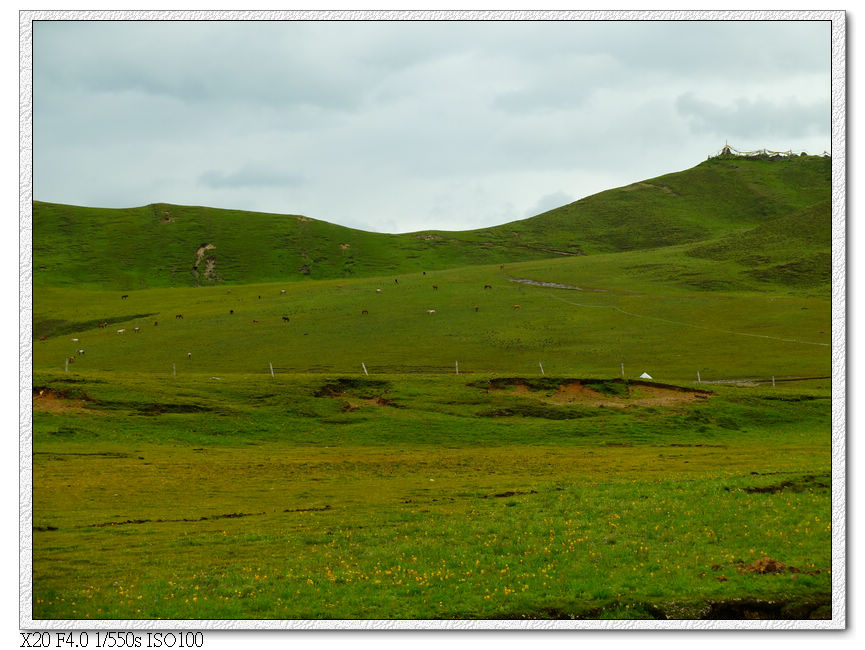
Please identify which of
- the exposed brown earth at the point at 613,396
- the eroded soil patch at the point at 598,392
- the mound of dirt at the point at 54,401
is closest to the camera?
the mound of dirt at the point at 54,401

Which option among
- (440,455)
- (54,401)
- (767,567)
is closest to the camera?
(767,567)

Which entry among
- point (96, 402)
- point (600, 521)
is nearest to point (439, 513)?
point (600, 521)

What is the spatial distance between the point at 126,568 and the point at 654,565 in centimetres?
1319

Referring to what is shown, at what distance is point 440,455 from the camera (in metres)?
40.1

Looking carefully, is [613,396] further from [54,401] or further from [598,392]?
[54,401]

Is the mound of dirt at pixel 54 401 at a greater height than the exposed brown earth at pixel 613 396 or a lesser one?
greater

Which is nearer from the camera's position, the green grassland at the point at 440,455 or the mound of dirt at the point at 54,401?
the green grassland at the point at 440,455

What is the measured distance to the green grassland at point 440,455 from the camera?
17.0 meters

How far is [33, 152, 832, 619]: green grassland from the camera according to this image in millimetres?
17047

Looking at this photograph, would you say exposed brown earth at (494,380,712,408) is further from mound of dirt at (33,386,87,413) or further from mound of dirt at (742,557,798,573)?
mound of dirt at (742,557,798,573)

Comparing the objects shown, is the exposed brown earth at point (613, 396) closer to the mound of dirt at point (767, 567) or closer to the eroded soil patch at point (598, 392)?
the eroded soil patch at point (598, 392)

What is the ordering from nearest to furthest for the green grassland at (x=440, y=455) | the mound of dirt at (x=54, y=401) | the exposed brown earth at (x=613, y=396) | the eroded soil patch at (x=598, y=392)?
the green grassland at (x=440, y=455) < the mound of dirt at (x=54, y=401) < the exposed brown earth at (x=613, y=396) < the eroded soil patch at (x=598, y=392)

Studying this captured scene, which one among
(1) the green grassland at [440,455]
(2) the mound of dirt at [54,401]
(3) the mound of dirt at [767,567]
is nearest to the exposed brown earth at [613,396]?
(1) the green grassland at [440,455]

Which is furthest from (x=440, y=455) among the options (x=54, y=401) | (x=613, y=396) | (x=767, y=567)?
(x=54, y=401)
